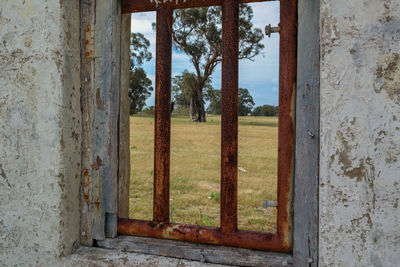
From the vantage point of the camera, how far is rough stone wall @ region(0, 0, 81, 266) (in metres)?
1.52

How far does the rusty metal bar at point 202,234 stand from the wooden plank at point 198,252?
0.03 metres

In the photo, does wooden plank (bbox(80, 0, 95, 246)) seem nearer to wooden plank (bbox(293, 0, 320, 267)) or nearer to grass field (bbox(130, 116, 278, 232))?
wooden plank (bbox(293, 0, 320, 267))

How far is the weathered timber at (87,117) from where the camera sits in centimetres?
165

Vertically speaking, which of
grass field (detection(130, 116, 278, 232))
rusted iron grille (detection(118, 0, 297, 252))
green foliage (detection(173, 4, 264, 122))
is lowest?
grass field (detection(130, 116, 278, 232))

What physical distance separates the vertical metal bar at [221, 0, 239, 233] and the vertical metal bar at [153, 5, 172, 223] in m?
0.33

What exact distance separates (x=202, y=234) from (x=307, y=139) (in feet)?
2.38

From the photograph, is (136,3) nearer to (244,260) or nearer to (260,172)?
(244,260)

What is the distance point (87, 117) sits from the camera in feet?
5.46

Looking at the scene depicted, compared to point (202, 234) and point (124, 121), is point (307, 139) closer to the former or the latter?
point (202, 234)

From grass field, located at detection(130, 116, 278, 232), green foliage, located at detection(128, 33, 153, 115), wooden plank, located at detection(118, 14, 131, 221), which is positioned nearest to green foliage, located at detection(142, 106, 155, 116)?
green foliage, located at detection(128, 33, 153, 115)

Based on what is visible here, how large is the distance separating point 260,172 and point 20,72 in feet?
17.0

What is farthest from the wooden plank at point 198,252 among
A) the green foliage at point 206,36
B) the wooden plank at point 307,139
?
the green foliage at point 206,36

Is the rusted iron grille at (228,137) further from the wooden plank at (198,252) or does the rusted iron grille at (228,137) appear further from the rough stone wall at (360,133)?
the rough stone wall at (360,133)

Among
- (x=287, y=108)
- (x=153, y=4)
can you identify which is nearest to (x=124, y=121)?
(x=153, y=4)
